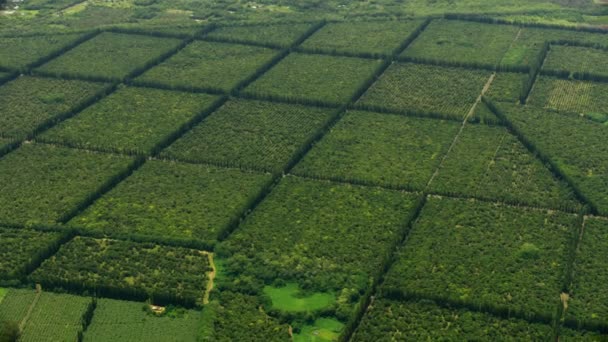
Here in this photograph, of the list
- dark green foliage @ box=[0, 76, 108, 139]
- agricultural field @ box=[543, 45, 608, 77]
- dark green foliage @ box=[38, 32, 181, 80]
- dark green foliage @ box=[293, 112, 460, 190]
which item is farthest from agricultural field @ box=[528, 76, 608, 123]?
dark green foliage @ box=[0, 76, 108, 139]

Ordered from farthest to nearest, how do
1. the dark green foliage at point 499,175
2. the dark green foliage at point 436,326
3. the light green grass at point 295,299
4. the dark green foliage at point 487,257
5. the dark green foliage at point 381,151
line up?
the dark green foliage at point 381,151
the dark green foliage at point 499,175
the dark green foliage at point 487,257
the light green grass at point 295,299
the dark green foliage at point 436,326

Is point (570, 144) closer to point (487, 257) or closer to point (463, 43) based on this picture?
point (487, 257)

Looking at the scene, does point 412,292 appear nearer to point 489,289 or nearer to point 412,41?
point 489,289

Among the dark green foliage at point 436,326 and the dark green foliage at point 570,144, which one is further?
the dark green foliage at point 570,144

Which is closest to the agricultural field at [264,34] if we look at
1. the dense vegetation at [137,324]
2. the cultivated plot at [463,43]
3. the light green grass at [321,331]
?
the cultivated plot at [463,43]

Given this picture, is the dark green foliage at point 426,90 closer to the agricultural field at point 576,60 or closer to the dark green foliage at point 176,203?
the agricultural field at point 576,60

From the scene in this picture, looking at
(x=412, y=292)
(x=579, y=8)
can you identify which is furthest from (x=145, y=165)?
(x=579, y=8)
